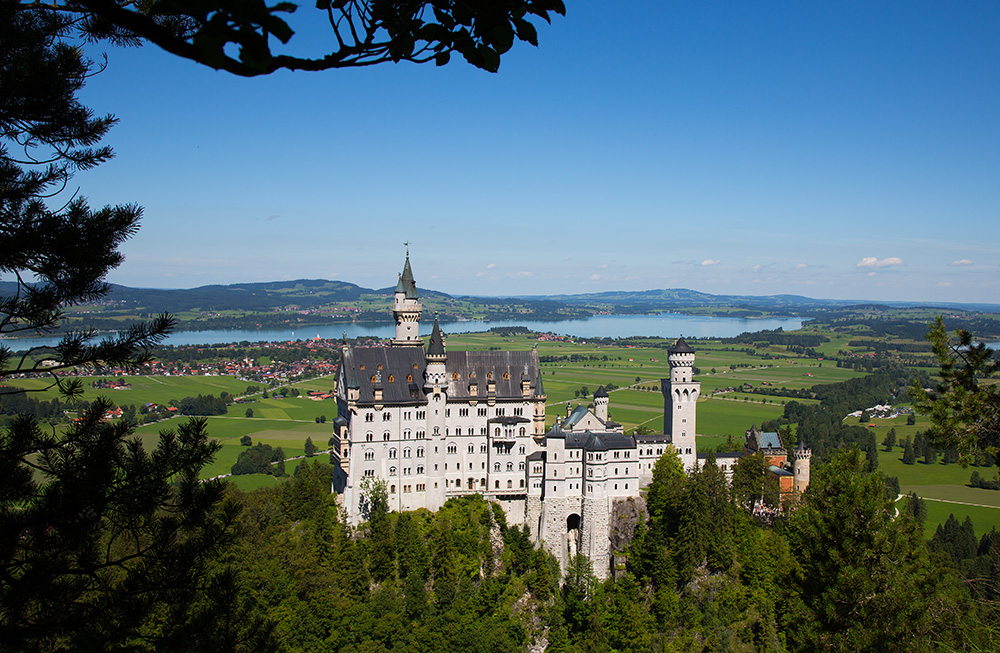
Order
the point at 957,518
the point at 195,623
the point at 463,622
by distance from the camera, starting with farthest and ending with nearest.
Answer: the point at 957,518 → the point at 463,622 → the point at 195,623

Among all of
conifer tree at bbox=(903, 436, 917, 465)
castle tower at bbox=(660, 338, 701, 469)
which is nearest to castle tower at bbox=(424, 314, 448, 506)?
castle tower at bbox=(660, 338, 701, 469)

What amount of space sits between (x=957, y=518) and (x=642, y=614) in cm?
6199

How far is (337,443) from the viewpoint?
54.6 meters

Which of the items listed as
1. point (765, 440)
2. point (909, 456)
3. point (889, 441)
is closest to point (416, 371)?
point (765, 440)

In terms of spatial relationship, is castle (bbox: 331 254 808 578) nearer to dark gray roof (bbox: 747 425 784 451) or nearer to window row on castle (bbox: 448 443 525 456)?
window row on castle (bbox: 448 443 525 456)

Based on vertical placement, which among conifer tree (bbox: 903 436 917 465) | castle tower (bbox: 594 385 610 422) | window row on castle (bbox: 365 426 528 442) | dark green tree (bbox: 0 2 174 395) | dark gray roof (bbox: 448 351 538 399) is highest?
dark green tree (bbox: 0 2 174 395)

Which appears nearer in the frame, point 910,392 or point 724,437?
point 910,392

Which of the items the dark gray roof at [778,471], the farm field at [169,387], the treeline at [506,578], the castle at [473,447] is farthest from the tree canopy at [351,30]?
the farm field at [169,387]

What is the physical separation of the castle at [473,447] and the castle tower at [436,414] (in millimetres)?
79

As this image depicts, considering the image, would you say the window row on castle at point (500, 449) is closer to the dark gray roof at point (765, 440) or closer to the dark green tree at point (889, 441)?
the dark gray roof at point (765, 440)

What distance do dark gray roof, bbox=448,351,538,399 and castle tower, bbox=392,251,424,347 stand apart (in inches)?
253

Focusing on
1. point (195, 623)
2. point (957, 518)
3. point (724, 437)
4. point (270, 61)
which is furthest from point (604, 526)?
point (724, 437)

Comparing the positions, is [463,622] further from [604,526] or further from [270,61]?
[270,61]

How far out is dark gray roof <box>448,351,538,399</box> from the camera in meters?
56.4
